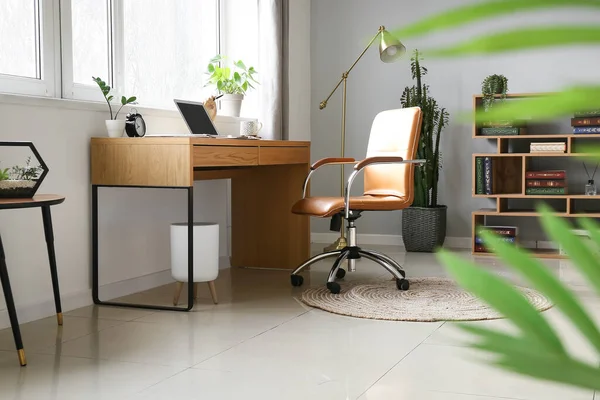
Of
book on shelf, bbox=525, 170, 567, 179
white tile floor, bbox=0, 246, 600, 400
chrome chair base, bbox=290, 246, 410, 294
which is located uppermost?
book on shelf, bbox=525, 170, 567, 179

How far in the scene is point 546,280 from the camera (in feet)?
0.50

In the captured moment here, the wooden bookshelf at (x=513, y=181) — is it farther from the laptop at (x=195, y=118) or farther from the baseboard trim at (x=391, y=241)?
the laptop at (x=195, y=118)

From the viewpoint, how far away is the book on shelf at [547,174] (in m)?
5.25

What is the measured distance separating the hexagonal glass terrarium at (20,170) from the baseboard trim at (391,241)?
3.35 meters

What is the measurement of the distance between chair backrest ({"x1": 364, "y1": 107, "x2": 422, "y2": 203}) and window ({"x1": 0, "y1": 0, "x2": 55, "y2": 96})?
1.72m

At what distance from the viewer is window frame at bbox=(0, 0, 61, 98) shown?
11.1 feet

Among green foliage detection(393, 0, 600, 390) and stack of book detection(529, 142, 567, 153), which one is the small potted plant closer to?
green foliage detection(393, 0, 600, 390)

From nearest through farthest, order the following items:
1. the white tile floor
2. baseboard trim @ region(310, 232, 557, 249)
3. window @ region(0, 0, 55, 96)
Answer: the white tile floor
window @ region(0, 0, 55, 96)
baseboard trim @ region(310, 232, 557, 249)

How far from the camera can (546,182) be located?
17.3ft

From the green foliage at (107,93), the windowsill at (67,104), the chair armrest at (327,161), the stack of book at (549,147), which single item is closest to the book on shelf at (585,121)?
the stack of book at (549,147)

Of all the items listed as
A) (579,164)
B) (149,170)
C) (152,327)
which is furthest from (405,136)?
(579,164)

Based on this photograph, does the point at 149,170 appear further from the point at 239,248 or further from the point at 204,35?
the point at 204,35

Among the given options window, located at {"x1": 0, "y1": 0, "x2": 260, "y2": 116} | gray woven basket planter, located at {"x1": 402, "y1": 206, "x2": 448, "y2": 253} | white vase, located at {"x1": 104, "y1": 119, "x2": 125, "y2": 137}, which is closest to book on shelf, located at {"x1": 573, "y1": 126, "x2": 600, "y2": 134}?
gray woven basket planter, located at {"x1": 402, "y1": 206, "x2": 448, "y2": 253}

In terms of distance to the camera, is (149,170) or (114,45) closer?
(149,170)
